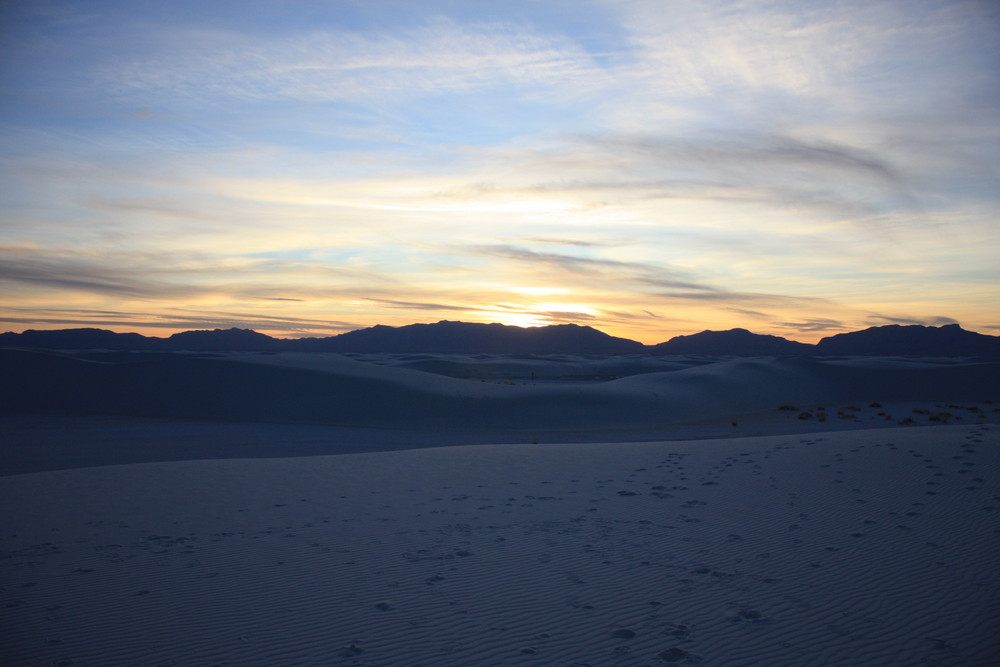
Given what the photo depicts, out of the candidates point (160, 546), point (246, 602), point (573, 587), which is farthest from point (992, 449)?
point (160, 546)

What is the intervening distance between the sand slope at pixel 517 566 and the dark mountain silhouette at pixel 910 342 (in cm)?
14392

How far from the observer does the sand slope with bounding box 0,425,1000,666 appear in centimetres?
419

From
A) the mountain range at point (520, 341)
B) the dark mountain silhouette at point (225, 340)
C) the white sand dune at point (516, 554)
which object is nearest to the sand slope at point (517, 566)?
the white sand dune at point (516, 554)

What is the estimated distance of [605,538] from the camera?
6500 mm

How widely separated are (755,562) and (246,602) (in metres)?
4.65

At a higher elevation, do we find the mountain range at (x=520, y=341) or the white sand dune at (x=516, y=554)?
the mountain range at (x=520, y=341)

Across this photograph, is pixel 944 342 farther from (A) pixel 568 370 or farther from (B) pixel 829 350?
(A) pixel 568 370

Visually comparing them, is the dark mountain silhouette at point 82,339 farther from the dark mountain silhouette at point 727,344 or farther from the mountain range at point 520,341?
the dark mountain silhouette at point 727,344

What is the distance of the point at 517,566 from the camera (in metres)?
5.68

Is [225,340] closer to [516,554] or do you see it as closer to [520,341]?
[520,341]

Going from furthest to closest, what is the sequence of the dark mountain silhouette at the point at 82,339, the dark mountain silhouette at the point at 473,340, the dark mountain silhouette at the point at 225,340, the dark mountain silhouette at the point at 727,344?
1. the dark mountain silhouette at the point at 473,340
2. the dark mountain silhouette at the point at 727,344
3. the dark mountain silhouette at the point at 225,340
4. the dark mountain silhouette at the point at 82,339

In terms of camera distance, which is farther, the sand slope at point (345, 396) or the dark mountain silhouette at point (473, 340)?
the dark mountain silhouette at point (473, 340)

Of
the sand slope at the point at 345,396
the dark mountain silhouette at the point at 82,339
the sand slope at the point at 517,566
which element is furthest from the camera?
the dark mountain silhouette at the point at 82,339

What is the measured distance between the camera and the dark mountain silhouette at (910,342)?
130 meters
